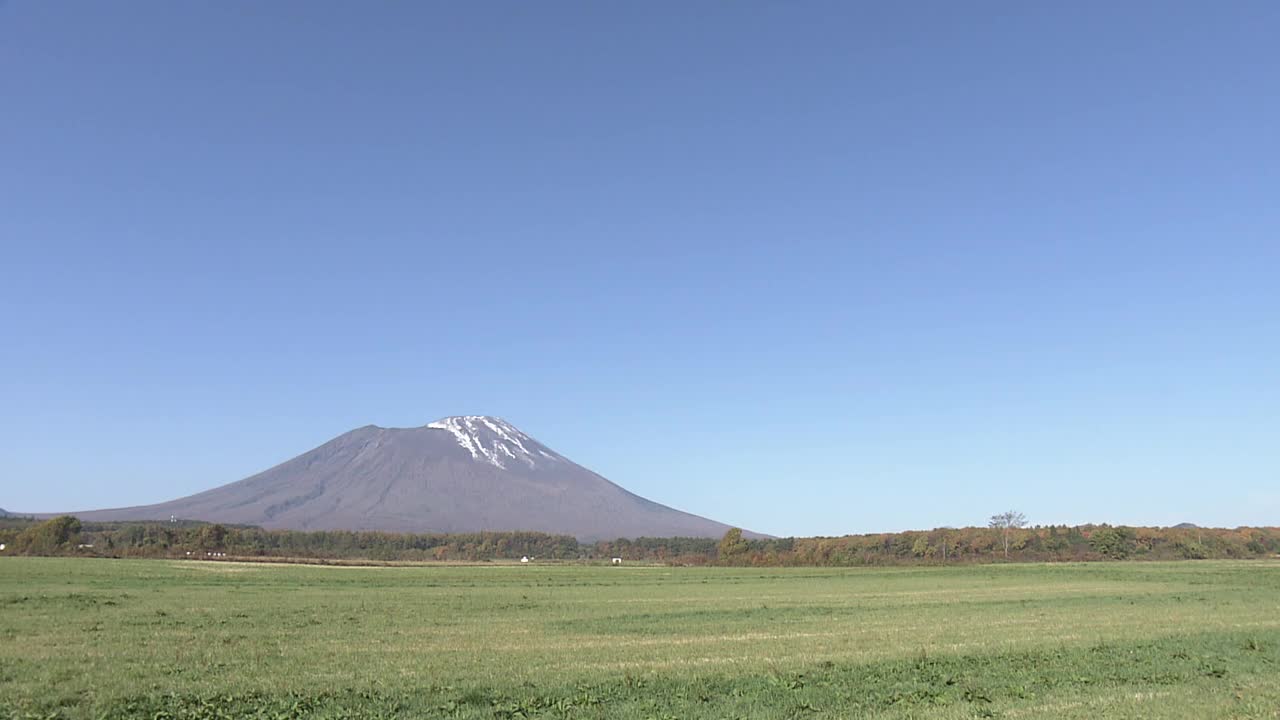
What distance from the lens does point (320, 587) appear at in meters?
59.2

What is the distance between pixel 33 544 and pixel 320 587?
97.7 meters

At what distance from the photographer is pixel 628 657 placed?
23.5 meters

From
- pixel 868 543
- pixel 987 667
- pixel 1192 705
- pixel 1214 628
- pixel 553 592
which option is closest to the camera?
pixel 1192 705

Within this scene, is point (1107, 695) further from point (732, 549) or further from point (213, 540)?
point (213, 540)

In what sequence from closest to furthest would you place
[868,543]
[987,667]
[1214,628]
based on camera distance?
[987,667] → [1214,628] → [868,543]

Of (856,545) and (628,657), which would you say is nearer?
(628,657)

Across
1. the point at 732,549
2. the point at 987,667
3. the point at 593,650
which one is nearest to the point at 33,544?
the point at 732,549

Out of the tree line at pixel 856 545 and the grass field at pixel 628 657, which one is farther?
the tree line at pixel 856 545

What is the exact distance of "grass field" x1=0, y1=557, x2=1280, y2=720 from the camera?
16.2 meters

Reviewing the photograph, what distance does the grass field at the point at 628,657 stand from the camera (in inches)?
640

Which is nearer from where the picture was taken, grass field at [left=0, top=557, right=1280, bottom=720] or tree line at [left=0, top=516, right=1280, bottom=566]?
grass field at [left=0, top=557, right=1280, bottom=720]

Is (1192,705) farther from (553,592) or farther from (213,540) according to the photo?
(213,540)

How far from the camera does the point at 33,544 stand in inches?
5148

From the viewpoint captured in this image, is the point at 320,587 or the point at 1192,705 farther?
the point at 320,587
